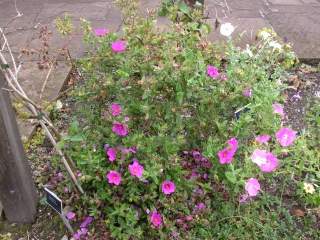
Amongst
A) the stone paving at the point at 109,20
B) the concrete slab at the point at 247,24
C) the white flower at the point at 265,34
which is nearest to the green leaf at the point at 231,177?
the white flower at the point at 265,34

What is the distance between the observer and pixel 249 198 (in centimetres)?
217

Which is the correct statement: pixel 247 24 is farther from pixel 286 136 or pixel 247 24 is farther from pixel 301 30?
pixel 286 136

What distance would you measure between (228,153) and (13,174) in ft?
3.10

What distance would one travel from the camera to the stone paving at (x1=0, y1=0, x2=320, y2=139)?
3320 millimetres

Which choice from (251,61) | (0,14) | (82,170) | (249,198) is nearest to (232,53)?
(251,61)

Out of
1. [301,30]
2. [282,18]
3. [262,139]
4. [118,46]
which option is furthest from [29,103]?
[282,18]

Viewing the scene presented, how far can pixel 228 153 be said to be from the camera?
5.97 feet

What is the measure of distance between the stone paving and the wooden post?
42.2 inches

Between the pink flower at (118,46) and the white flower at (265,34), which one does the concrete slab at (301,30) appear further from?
the pink flower at (118,46)

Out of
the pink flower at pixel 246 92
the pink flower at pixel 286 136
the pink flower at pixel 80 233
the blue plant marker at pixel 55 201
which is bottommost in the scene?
the pink flower at pixel 80 233

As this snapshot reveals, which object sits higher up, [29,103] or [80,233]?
[29,103]

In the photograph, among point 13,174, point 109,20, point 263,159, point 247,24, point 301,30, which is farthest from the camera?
point 109,20

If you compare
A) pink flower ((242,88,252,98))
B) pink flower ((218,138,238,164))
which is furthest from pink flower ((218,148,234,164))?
pink flower ((242,88,252,98))

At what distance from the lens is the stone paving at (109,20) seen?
3320 mm
